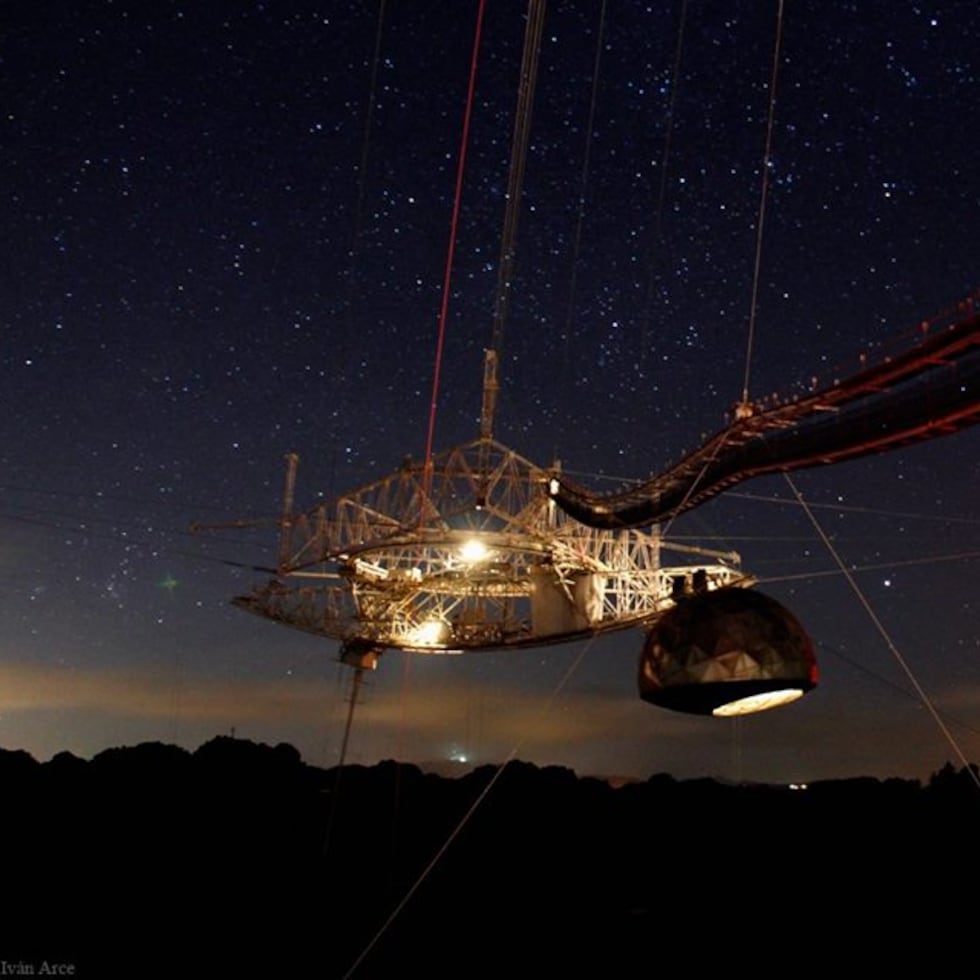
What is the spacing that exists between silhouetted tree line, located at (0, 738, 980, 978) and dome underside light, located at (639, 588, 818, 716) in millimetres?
4904

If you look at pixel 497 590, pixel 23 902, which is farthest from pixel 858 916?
pixel 497 590

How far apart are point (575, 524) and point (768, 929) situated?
18830mm

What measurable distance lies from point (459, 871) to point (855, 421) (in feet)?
37.2

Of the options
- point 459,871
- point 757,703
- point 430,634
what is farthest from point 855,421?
point 430,634

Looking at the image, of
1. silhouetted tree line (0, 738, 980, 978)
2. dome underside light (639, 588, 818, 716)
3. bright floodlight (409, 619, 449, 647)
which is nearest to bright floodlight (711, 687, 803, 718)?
dome underside light (639, 588, 818, 716)

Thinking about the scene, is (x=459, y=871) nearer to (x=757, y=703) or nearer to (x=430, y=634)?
(x=757, y=703)

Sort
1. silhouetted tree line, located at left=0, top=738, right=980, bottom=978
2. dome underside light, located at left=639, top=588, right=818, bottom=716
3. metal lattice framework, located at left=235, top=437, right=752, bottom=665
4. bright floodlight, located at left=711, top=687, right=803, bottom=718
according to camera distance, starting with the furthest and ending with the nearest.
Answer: metal lattice framework, located at left=235, top=437, right=752, bottom=665, silhouetted tree line, located at left=0, top=738, right=980, bottom=978, bright floodlight, located at left=711, top=687, right=803, bottom=718, dome underside light, located at left=639, top=588, right=818, bottom=716

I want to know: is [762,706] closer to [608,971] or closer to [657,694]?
[657,694]

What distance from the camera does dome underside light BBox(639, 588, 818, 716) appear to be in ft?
27.1

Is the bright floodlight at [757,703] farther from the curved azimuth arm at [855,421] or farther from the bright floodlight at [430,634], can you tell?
the bright floodlight at [430,634]

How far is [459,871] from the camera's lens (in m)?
17.8

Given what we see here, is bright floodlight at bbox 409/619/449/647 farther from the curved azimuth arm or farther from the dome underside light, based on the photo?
the dome underside light

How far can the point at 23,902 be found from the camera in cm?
1355

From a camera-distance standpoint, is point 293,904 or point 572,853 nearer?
point 293,904
